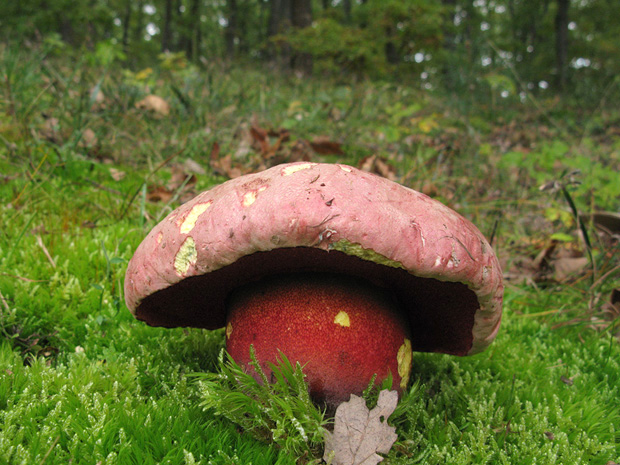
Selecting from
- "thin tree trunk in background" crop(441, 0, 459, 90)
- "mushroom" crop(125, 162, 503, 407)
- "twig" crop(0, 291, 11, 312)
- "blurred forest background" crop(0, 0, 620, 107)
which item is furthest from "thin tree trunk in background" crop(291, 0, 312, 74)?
"mushroom" crop(125, 162, 503, 407)

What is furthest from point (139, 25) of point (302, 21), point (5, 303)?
point (5, 303)

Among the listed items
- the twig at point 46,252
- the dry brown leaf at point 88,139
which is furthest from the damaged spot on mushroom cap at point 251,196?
the dry brown leaf at point 88,139

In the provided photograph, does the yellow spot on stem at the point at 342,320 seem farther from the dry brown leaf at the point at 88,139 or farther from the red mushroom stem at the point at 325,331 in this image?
the dry brown leaf at the point at 88,139

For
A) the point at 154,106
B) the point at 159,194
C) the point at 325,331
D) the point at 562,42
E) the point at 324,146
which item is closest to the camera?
the point at 325,331

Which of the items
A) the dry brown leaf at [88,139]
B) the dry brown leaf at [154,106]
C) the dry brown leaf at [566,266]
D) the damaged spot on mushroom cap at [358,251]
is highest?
the damaged spot on mushroom cap at [358,251]

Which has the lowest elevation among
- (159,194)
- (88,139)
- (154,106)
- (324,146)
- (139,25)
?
(159,194)

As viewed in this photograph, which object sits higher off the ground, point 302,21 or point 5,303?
point 302,21

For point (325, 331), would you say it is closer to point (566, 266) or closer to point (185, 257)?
point (185, 257)

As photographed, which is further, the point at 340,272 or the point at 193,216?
the point at 340,272
